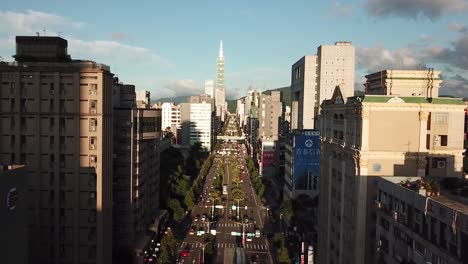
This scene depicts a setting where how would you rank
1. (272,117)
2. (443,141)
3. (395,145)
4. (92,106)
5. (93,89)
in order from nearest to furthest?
(395,145), (443,141), (93,89), (92,106), (272,117)

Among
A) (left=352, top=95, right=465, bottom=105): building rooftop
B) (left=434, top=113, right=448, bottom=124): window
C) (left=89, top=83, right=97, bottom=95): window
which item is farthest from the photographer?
(left=89, top=83, right=97, bottom=95): window

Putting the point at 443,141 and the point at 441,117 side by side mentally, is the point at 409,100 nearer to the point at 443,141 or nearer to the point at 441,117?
the point at 441,117

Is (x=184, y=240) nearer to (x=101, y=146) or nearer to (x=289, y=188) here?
(x=289, y=188)

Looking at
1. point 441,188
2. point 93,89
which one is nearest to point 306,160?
point 93,89

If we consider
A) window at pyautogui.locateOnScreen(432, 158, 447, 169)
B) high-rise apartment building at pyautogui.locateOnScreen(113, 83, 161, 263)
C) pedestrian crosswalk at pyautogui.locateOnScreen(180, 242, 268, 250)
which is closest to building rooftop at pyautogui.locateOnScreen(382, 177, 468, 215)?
window at pyautogui.locateOnScreen(432, 158, 447, 169)

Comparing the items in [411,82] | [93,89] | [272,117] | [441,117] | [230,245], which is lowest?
[230,245]

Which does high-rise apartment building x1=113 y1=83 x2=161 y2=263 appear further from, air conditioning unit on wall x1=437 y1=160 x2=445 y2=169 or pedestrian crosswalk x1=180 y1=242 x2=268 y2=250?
air conditioning unit on wall x1=437 y1=160 x2=445 y2=169
